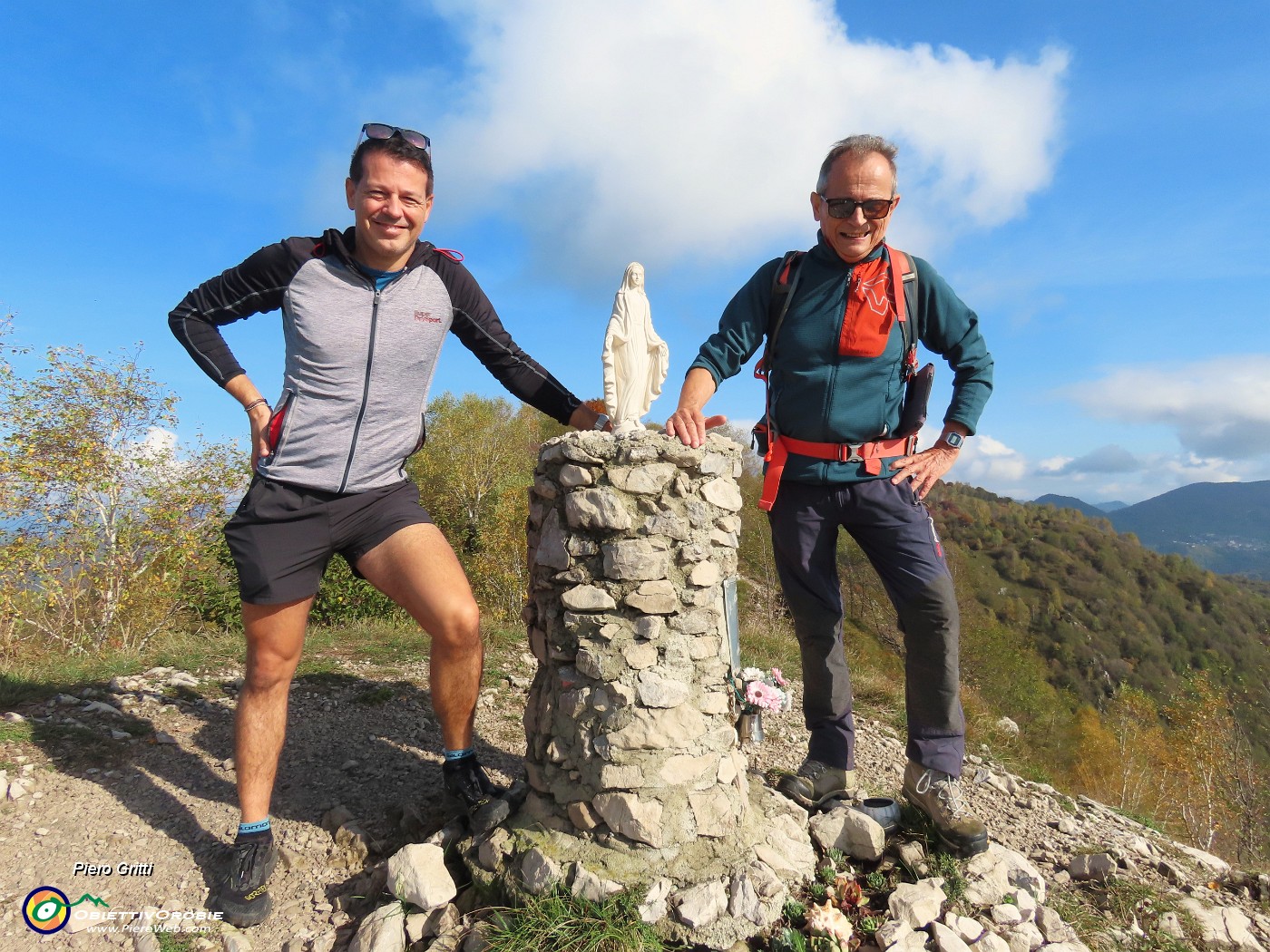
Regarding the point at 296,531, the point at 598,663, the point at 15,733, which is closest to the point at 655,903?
the point at 598,663

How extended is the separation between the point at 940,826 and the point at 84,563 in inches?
456

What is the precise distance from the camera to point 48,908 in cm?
312

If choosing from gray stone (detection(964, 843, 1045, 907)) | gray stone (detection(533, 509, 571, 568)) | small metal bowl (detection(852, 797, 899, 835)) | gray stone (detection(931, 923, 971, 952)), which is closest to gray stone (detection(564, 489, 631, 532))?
gray stone (detection(533, 509, 571, 568))

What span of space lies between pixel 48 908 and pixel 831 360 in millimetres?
4346

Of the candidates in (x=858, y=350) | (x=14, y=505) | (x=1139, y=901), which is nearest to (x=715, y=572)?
(x=858, y=350)

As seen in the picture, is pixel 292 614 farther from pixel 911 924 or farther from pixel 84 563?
pixel 84 563

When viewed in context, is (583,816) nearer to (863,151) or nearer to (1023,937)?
(1023,937)

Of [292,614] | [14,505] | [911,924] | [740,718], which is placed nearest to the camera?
[911,924]

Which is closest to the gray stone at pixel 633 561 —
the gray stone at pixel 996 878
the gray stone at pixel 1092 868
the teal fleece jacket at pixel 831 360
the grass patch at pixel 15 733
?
the teal fleece jacket at pixel 831 360

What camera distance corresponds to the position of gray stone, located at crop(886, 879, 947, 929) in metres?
2.88

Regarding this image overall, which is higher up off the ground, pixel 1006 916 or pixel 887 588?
pixel 887 588

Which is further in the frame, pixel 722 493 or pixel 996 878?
pixel 722 493

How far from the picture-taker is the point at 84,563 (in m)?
10.1

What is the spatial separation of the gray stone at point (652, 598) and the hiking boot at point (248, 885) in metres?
2.08
